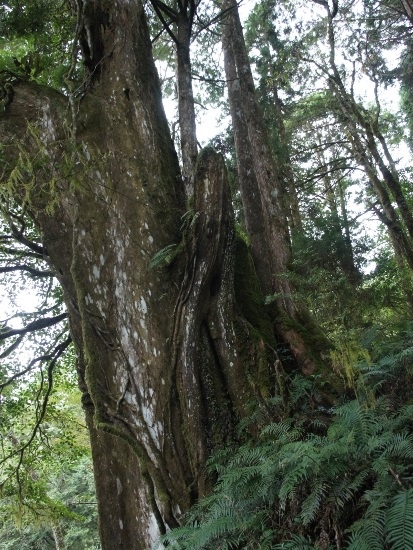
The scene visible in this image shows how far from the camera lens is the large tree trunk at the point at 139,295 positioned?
3932mm

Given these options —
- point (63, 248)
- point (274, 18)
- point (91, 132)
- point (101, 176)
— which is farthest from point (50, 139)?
point (274, 18)

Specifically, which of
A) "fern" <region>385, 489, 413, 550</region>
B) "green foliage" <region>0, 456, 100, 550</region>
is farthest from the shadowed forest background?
"green foliage" <region>0, 456, 100, 550</region>

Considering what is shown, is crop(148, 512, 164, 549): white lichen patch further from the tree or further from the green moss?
the green moss

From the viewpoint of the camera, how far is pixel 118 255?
4641 millimetres

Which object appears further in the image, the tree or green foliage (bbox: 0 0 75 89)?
green foliage (bbox: 0 0 75 89)

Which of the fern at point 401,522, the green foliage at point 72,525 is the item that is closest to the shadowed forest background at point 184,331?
the fern at point 401,522

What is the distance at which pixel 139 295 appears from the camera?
14.6ft

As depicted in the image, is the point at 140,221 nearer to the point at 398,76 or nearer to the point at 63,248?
the point at 63,248

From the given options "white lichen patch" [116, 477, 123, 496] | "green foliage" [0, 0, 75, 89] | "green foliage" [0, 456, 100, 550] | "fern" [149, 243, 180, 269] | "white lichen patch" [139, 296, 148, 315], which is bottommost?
"green foliage" [0, 456, 100, 550]

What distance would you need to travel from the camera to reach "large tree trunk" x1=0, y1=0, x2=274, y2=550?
393 cm

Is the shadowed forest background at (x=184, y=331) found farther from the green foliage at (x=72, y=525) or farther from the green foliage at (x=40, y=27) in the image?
the green foliage at (x=72, y=525)

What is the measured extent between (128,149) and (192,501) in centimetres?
347

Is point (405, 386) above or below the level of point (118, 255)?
below

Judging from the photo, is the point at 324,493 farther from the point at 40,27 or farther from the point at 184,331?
the point at 40,27
